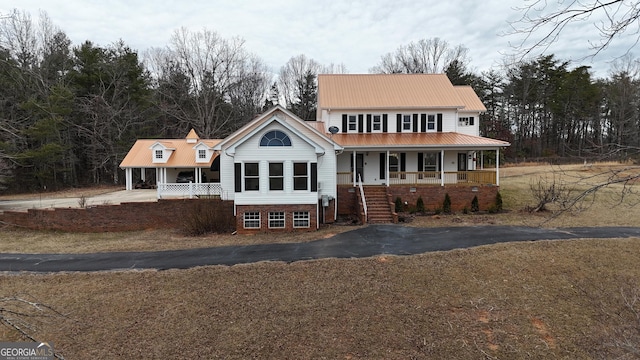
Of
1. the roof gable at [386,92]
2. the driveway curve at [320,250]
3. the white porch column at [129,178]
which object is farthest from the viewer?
the white porch column at [129,178]

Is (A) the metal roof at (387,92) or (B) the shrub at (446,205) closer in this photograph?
(B) the shrub at (446,205)

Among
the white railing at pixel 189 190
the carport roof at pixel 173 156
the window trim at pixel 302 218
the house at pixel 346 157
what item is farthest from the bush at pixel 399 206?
the carport roof at pixel 173 156

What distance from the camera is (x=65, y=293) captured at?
10.0 meters

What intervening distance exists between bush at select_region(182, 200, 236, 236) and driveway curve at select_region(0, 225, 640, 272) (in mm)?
3468

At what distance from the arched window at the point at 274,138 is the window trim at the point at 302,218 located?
3.61m

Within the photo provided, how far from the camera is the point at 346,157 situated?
22.8 metres

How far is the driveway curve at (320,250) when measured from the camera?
12.5 m

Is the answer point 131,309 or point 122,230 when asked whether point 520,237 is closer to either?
point 131,309

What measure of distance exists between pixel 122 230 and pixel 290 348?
611 inches

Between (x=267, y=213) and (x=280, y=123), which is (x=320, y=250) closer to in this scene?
(x=267, y=213)

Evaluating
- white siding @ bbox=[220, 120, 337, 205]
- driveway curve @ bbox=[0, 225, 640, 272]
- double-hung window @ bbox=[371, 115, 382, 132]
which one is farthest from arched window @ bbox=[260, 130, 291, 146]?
double-hung window @ bbox=[371, 115, 382, 132]

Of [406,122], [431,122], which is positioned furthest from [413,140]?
[431,122]

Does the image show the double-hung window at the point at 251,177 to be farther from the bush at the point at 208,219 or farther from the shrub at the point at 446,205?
the shrub at the point at 446,205

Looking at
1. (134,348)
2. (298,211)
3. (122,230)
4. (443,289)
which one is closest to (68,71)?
(122,230)
